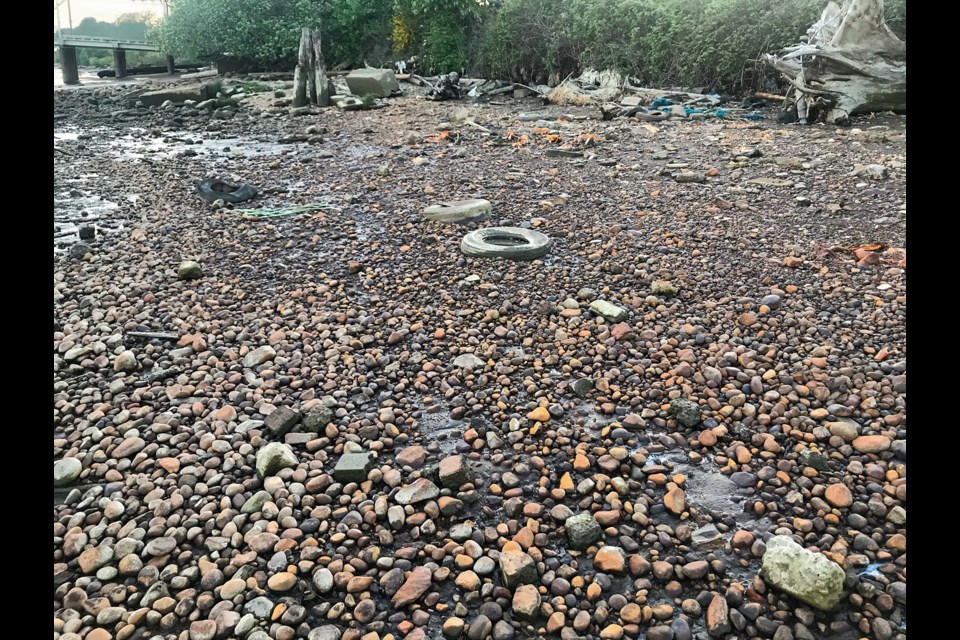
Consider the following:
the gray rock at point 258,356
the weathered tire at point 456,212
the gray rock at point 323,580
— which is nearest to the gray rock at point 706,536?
the gray rock at point 323,580

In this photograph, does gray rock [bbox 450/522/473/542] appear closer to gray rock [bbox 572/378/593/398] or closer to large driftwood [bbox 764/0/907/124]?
gray rock [bbox 572/378/593/398]

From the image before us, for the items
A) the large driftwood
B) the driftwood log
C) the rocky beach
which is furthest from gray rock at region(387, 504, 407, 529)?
the driftwood log

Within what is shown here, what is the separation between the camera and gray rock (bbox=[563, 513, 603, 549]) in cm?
243

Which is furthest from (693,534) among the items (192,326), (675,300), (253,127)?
(253,127)

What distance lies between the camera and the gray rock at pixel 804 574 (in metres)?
2.12

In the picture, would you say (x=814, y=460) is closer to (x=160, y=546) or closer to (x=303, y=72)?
(x=160, y=546)

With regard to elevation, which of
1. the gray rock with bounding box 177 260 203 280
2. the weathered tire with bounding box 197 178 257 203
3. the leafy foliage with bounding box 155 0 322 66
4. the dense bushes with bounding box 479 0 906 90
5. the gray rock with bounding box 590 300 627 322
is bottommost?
the gray rock with bounding box 590 300 627 322

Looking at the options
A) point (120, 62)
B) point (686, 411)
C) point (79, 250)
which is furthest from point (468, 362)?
point (120, 62)

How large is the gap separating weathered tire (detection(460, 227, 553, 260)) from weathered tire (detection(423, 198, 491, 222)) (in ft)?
1.49

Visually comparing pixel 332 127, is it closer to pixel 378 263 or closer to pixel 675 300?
pixel 378 263

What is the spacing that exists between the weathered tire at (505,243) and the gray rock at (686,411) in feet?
6.93

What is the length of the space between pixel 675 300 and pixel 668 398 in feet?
3.71

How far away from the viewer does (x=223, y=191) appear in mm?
7035
